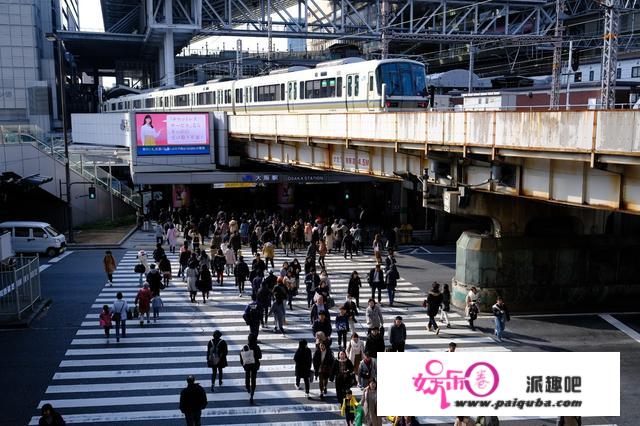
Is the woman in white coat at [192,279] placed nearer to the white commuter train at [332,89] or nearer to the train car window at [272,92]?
the white commuter train at [332,89]

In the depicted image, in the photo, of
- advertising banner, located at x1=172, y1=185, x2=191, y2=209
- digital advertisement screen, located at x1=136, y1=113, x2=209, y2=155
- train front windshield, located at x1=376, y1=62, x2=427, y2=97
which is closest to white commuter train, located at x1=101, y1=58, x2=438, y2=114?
train front windshield, located at x1=376, y1=62, x2=427, y2=97

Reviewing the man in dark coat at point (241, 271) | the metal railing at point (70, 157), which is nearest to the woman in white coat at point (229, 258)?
the man in dark coat at point (241, 271)

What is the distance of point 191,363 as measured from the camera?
15.3 metres

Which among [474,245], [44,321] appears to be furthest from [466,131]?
[44,321]

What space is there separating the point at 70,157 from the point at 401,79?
21.4 metres

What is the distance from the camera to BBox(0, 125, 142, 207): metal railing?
112ft

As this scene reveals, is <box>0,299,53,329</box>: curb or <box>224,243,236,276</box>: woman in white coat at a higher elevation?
<box>224,243,236,276</box>: woman in white coat

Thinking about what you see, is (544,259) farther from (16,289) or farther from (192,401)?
(16,289)

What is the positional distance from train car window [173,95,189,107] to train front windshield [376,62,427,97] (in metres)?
25.4

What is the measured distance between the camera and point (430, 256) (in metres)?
28.7

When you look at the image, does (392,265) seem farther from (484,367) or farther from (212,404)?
(484,367)

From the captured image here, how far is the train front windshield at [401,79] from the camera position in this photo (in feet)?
92.4

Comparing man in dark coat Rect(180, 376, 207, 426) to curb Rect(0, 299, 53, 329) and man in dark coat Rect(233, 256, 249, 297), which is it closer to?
curb Rect(0, 299, 53, 329)

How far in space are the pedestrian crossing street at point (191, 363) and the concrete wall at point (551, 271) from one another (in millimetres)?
1782
